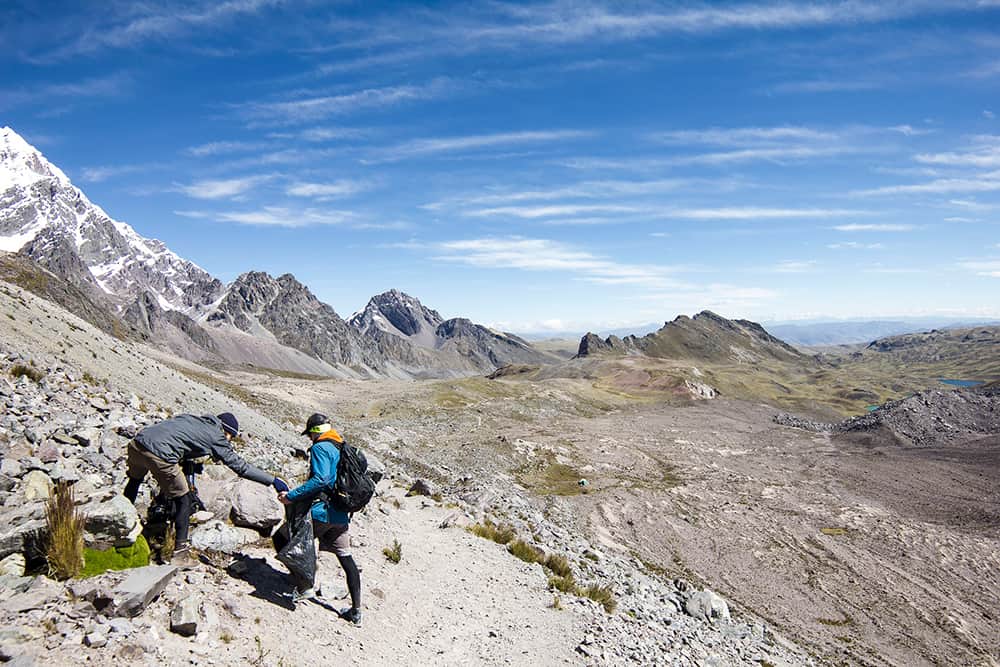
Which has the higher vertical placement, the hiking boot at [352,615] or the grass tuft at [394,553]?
the hiking boot at [352,615]

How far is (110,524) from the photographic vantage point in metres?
8.16

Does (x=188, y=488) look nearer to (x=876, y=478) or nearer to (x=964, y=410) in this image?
(x=876, y=478)

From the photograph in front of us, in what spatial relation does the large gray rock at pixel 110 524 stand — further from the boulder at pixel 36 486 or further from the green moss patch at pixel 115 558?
the boulder at pixel 36 486

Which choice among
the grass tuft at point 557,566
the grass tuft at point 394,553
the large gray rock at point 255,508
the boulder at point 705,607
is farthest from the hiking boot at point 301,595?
the boulder at point 705,607

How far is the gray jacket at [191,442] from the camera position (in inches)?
345

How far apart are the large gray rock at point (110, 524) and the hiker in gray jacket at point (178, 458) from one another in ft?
2.13

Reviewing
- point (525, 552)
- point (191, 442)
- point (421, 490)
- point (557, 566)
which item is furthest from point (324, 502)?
point (421, 490)

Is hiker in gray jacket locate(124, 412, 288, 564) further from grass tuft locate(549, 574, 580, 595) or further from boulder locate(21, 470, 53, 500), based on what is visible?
grass tuft locate(549, 574, 580, 595)

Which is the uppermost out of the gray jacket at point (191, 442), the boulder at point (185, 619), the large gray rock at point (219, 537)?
the gray jacket at point (191, 442)

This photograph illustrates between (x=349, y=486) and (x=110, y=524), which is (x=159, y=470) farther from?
(x=349, y=486)

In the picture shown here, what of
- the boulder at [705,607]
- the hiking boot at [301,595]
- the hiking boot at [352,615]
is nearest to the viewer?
the hiking boot at [301,595]

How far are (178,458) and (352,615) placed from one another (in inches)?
161

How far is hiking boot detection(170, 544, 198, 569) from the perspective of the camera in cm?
887

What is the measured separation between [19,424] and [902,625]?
31.6 m
